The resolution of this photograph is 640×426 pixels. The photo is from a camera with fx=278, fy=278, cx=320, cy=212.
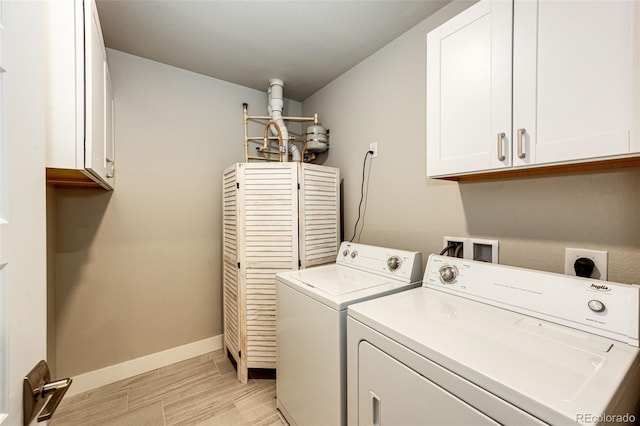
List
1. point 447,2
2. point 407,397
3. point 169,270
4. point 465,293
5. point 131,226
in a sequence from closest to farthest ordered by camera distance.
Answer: point 407,397, point 465,293, point 447,2, point 131,226, point 169,270

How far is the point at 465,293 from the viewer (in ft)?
4.10

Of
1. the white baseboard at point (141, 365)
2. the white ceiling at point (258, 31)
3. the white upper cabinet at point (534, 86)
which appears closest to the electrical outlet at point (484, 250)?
the white upper cabinet at point (534, 86)

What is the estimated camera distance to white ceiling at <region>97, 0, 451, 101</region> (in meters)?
1.62

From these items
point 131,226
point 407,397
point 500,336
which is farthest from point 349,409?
point 131,226

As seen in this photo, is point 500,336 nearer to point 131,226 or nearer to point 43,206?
point 43,206

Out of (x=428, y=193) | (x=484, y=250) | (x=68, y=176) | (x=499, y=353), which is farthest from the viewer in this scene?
(x=428, y=193)

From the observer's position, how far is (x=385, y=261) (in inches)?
65.8

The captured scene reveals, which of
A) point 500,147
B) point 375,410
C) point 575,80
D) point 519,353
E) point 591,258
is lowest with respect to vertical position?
point 375,410

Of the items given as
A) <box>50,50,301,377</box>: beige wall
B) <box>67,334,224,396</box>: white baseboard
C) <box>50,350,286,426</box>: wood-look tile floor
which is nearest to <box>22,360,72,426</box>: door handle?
<box>50,350,286,426</box>: wood-look tile floor

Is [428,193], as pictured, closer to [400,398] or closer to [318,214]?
[318,214]

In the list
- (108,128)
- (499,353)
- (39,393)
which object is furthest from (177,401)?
(499,353)

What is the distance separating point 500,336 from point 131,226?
240 centimetres

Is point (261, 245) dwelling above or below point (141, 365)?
above

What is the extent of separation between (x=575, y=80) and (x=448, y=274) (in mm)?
873
